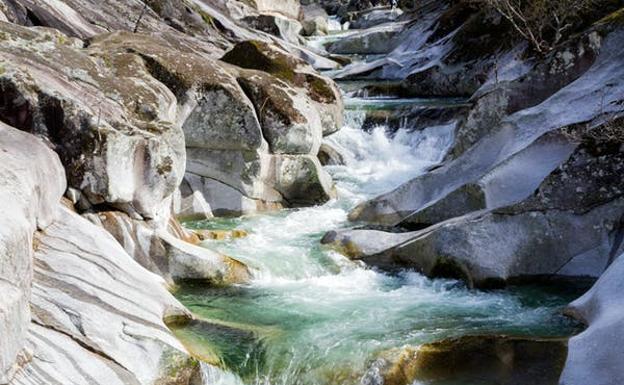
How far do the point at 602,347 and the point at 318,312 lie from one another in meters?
3.98

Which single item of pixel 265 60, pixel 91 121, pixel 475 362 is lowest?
pixel 475 362

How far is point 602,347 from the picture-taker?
6254 millimetres

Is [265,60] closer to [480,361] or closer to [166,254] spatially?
[166,254]

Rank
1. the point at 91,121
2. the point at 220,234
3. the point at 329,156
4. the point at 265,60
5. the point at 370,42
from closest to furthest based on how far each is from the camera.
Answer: the point at 91,121, the point at 220,234, the point at 265,60, the point at 329,156, the point at 370,42

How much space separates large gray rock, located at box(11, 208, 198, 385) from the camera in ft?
19.8

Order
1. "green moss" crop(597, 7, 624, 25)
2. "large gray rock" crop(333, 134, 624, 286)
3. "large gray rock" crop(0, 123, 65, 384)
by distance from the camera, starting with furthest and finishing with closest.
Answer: "green moss" crop(597, 7, 624, 25)
"large gray rock" crop(333, 134, 624, 286)
"large gray rock" crop(0, 123, 65, 384)

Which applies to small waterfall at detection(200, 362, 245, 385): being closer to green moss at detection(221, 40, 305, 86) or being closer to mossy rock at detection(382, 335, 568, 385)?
mossy rock at detection(382, 335, 568, 385)

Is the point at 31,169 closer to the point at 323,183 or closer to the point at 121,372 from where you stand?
the point at 121,372

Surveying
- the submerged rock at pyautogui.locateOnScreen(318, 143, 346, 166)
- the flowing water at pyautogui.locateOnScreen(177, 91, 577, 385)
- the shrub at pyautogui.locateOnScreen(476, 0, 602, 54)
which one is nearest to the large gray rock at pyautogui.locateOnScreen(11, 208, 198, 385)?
the flowing water at pyautogui.locateOnScreen(177, 91, 577, 385)

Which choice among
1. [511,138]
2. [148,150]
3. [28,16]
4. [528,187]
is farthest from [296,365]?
[28,16]

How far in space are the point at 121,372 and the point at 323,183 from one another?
956 centimetres

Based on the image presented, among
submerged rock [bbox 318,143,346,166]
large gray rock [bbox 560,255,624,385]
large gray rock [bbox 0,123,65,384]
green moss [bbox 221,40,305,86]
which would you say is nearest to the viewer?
large gray rock [bbox 0,123,65,384]

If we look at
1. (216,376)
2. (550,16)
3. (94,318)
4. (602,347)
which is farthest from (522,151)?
(550,16)

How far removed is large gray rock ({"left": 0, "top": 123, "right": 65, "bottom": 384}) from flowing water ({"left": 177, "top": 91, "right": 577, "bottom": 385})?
2221mm
